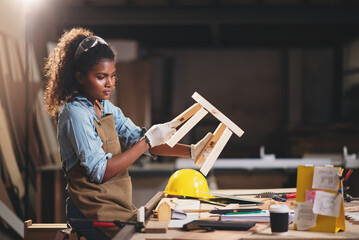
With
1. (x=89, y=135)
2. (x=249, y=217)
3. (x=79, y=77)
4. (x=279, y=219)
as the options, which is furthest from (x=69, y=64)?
(x=279, y=219)

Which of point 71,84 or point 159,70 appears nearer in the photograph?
point 71,84

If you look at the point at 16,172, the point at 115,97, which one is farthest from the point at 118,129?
the point at 115,97

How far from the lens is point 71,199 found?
221 cm

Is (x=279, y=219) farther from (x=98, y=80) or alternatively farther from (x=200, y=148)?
(x=98, y=80)

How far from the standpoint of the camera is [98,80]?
7.30 ft

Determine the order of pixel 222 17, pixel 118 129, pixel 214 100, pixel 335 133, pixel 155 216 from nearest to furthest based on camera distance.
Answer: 1. pixel 155 216
2. pixel 118 129
3. pixel 222 17
4. pixel 335 133
5. pixel 214 100

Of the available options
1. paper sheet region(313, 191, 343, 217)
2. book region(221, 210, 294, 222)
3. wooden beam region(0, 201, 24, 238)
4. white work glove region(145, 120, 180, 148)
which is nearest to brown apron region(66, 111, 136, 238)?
white work glove region(145, 120, 180, 148)

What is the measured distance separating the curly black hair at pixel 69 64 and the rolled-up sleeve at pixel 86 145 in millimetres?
180

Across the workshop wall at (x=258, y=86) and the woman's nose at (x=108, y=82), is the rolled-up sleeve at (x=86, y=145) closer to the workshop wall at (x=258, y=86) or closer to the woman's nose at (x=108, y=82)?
the woman's nose at (x=108, y=82)

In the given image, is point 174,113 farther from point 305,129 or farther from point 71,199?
point 71,199

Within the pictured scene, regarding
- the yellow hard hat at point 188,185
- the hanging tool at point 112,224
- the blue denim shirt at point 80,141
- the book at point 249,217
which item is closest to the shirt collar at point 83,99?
the blue denim shirt at point 80,141

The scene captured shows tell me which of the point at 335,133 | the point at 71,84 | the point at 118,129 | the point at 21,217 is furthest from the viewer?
the point at 335,133

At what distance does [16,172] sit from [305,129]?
5689 millimetres

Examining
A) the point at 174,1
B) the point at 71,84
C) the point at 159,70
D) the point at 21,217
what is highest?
the point at 174,1
